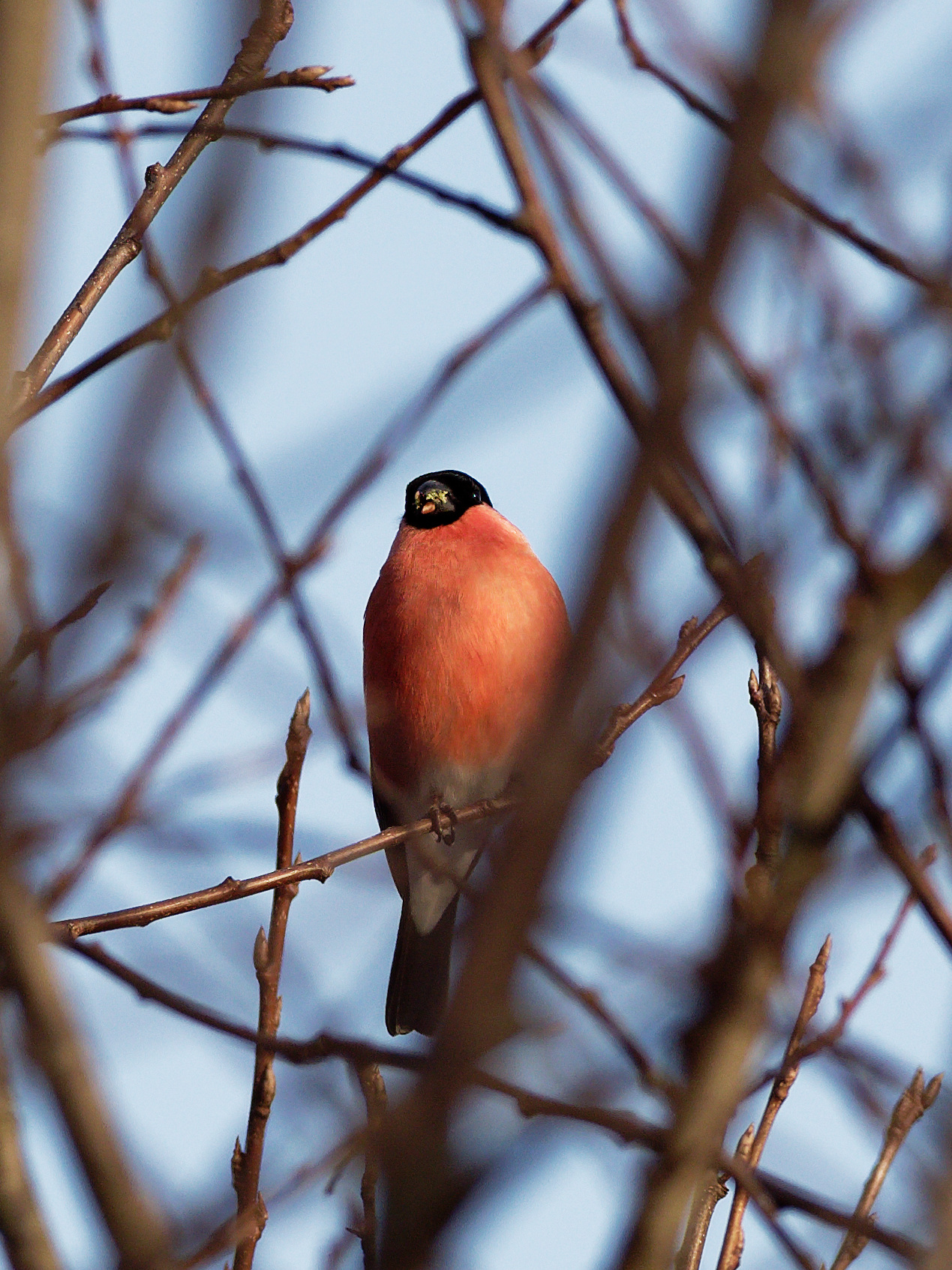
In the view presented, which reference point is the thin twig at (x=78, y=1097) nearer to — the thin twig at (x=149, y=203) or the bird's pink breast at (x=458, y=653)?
the thin twig at (x=149, y=203)

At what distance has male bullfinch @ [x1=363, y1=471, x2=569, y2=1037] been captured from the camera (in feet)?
16.3

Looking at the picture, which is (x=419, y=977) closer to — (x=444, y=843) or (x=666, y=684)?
(x=444, y=843)

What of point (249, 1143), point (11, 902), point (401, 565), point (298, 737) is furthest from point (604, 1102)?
point (401, 565)

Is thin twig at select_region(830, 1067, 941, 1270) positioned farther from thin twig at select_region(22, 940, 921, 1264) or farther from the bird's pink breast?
the bird's pink breast

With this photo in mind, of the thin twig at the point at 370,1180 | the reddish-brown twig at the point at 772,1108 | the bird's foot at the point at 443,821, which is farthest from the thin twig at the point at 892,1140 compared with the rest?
the bird's foot at the point at 443,821

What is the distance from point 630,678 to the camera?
4.16 feet

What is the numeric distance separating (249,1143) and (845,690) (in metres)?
1.45

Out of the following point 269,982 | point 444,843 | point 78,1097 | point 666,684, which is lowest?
point 78,1097

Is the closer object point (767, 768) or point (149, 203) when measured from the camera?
point (767, 768)

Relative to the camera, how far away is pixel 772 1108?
2547 mm

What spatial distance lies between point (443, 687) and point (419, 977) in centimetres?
116

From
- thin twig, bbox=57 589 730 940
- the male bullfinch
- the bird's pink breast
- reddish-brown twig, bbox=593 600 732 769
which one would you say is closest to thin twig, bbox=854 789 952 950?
thin twig, bbox=57 589 730 940

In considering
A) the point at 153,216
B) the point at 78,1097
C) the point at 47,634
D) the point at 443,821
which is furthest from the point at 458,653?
the point at 78,1097

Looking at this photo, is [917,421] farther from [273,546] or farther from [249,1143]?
[249,1143]
